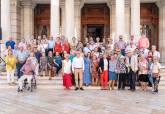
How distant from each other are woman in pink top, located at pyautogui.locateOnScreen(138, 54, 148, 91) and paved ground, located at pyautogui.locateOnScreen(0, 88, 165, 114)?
1.67 ft

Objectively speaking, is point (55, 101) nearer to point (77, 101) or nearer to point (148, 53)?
point (77, 101)

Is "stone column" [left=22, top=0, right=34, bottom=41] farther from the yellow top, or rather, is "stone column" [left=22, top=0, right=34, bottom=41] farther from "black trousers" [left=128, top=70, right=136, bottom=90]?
"black trousers" [left=128, top=70, right=136, bottom=90]


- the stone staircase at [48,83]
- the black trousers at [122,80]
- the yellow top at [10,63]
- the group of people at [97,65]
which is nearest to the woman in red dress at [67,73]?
the group of people at [97,65]

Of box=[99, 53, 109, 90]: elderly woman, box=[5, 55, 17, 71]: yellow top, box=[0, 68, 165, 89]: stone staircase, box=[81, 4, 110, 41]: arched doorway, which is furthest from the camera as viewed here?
box=[81, 4, 110, 41]: arched doorway

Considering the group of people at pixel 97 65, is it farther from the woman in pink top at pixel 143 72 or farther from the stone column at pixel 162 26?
the stone column at pixel 162 26

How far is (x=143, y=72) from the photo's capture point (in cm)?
1490

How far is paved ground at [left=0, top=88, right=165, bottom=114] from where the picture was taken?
34.2 feet

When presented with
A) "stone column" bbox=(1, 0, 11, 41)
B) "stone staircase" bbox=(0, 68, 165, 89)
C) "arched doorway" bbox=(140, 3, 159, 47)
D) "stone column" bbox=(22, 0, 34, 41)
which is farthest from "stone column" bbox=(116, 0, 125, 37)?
"stone column" bbox=(22, 0, 34, 41)

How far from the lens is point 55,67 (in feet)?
54.7

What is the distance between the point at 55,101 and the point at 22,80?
298 cm

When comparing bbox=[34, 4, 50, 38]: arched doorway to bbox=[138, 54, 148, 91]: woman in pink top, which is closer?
bbox=[138, 54, 148, 91]: woman in pink top

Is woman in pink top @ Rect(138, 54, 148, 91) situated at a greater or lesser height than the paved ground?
greater

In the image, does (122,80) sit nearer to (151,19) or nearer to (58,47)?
(58,47)

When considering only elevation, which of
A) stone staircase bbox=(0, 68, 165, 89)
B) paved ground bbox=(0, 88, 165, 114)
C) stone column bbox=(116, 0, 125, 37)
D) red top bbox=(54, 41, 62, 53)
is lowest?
paved ground bbox=(0, 88, 165, 114)
